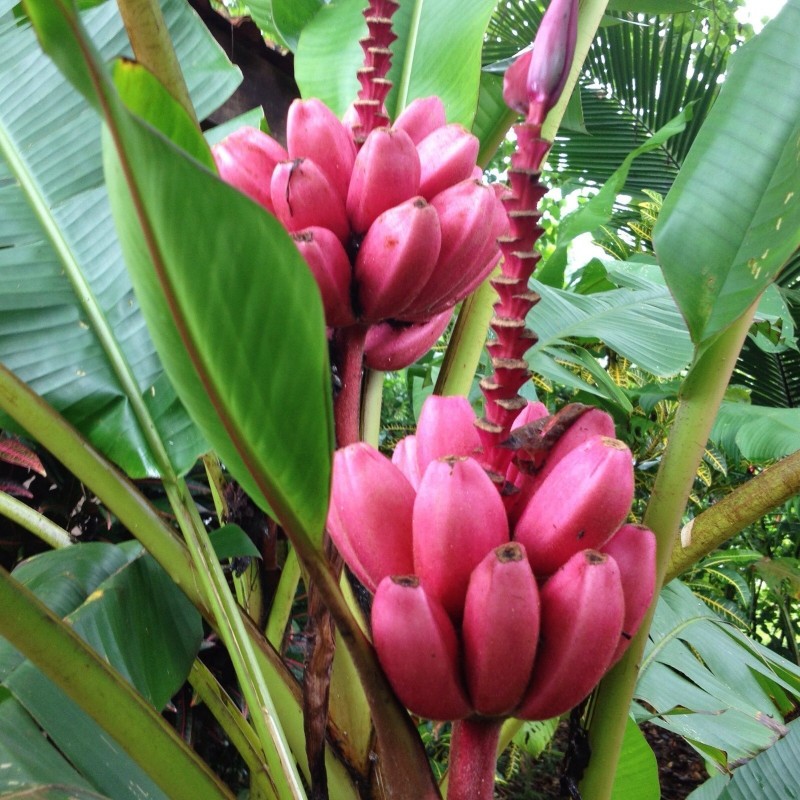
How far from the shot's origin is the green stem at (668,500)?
33 cm

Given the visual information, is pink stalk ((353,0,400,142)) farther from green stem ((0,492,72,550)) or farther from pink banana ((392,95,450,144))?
green stem ((0,492,72,550))

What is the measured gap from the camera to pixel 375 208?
1.16 feet

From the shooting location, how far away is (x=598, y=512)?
0.84ft

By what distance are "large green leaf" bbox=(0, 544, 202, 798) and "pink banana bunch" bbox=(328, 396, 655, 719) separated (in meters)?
0.18

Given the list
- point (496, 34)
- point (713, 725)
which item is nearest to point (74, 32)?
point (713, 725)

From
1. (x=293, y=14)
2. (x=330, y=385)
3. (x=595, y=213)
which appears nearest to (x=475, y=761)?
(x=330, y=385)

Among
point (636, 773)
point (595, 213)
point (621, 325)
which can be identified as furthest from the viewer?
point (595, 213)

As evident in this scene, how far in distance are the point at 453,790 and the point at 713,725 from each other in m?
0.28

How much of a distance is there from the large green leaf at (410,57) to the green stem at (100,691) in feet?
1.29

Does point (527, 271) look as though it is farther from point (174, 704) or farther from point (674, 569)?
point (174, 704)

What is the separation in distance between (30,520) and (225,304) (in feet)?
1.44

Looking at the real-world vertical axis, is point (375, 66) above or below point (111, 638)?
above

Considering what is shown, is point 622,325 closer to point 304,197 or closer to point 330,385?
point 304,197

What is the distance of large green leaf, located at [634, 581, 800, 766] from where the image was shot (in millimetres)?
475
